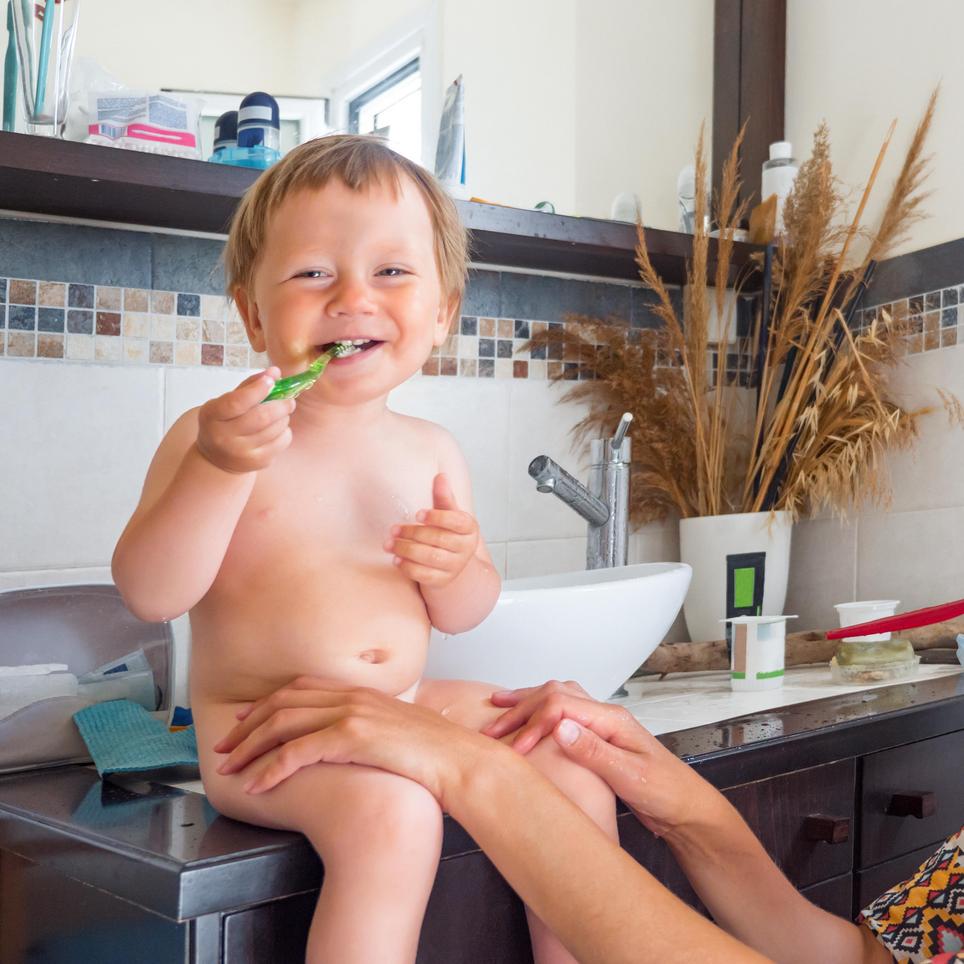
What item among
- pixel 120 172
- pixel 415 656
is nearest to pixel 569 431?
pixel 120 172

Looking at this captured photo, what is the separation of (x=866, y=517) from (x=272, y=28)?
1.12 m

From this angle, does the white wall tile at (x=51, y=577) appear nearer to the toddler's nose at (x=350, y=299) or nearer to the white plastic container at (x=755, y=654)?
the toddler's nose at (x=350, y=299)

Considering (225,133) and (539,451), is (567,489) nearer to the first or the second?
(539,451)

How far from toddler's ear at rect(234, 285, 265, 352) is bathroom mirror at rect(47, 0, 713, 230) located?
0.56 metres

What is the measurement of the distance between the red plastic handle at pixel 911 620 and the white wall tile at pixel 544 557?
0.50 m

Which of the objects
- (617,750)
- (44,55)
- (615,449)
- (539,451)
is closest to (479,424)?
(539,451)

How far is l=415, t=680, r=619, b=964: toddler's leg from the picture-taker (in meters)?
0.78

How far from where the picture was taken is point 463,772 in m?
0.72

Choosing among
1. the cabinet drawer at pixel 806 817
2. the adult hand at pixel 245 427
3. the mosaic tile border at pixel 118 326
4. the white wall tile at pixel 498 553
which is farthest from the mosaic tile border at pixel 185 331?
the cabinet drawer at pixel 806 817

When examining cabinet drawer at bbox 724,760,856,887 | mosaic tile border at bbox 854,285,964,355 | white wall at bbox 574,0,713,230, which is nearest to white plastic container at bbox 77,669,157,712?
cabinet drawer at bbox 724,760,856,887

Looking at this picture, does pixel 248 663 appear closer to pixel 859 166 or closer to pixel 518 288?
pixel 518 288

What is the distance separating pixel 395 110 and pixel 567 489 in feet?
1.93

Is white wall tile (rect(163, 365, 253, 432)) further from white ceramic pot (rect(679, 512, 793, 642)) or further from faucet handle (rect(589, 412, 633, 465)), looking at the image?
white ceramic pot (rect(679, 512, 793, 642))

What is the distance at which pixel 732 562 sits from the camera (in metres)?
1.69
